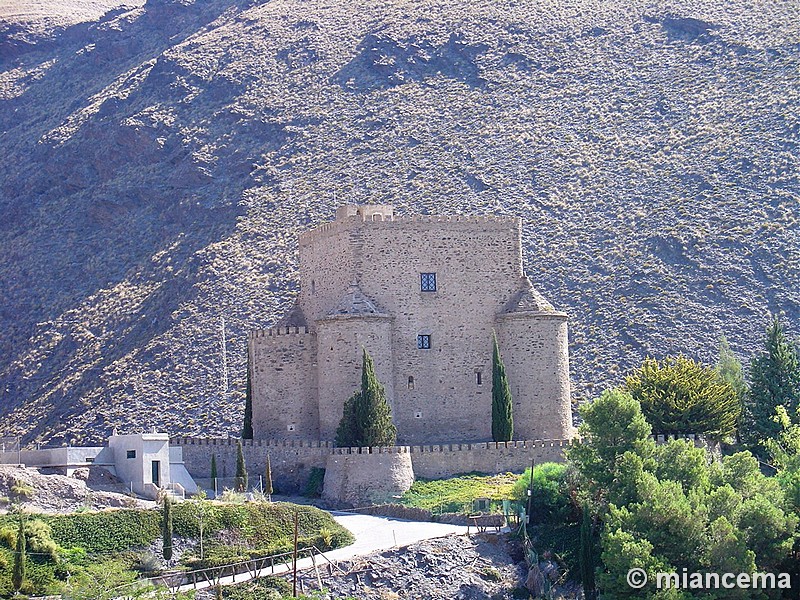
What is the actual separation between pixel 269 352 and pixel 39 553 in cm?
1634

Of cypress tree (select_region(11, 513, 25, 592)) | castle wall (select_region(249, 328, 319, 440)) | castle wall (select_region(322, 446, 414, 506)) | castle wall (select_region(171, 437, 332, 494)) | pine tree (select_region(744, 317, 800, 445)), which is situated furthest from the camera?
castle wall (select_region(249, 328, 319, 440))

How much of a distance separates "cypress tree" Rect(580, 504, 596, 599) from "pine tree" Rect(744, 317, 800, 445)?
1240 centimetres

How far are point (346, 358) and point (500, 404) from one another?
514cm

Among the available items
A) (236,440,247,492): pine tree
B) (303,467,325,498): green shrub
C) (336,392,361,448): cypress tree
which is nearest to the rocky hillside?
(336,392,361,448): cypress tree

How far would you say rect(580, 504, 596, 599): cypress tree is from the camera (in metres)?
42.5

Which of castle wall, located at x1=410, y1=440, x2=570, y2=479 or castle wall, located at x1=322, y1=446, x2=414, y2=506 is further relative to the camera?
castle wall, located at x1=410, y1=440, x2=570, y2=479

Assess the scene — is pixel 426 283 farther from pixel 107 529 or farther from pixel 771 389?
pixel 107 529

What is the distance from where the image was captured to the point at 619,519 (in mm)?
41719

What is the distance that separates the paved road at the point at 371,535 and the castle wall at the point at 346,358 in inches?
197

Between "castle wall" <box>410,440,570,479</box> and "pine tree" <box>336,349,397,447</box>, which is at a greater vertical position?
"pine tree" <box>336,349,397,447</box>

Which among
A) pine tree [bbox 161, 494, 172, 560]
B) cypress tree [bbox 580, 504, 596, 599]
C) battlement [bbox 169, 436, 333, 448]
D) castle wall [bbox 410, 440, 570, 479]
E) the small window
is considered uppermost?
the small window

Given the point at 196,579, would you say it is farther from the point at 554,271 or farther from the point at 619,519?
the point at 554,271

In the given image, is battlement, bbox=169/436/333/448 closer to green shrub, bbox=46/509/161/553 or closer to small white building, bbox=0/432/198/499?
small white building, bbox=0/432/198/499

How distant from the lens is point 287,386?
53.9 metres
